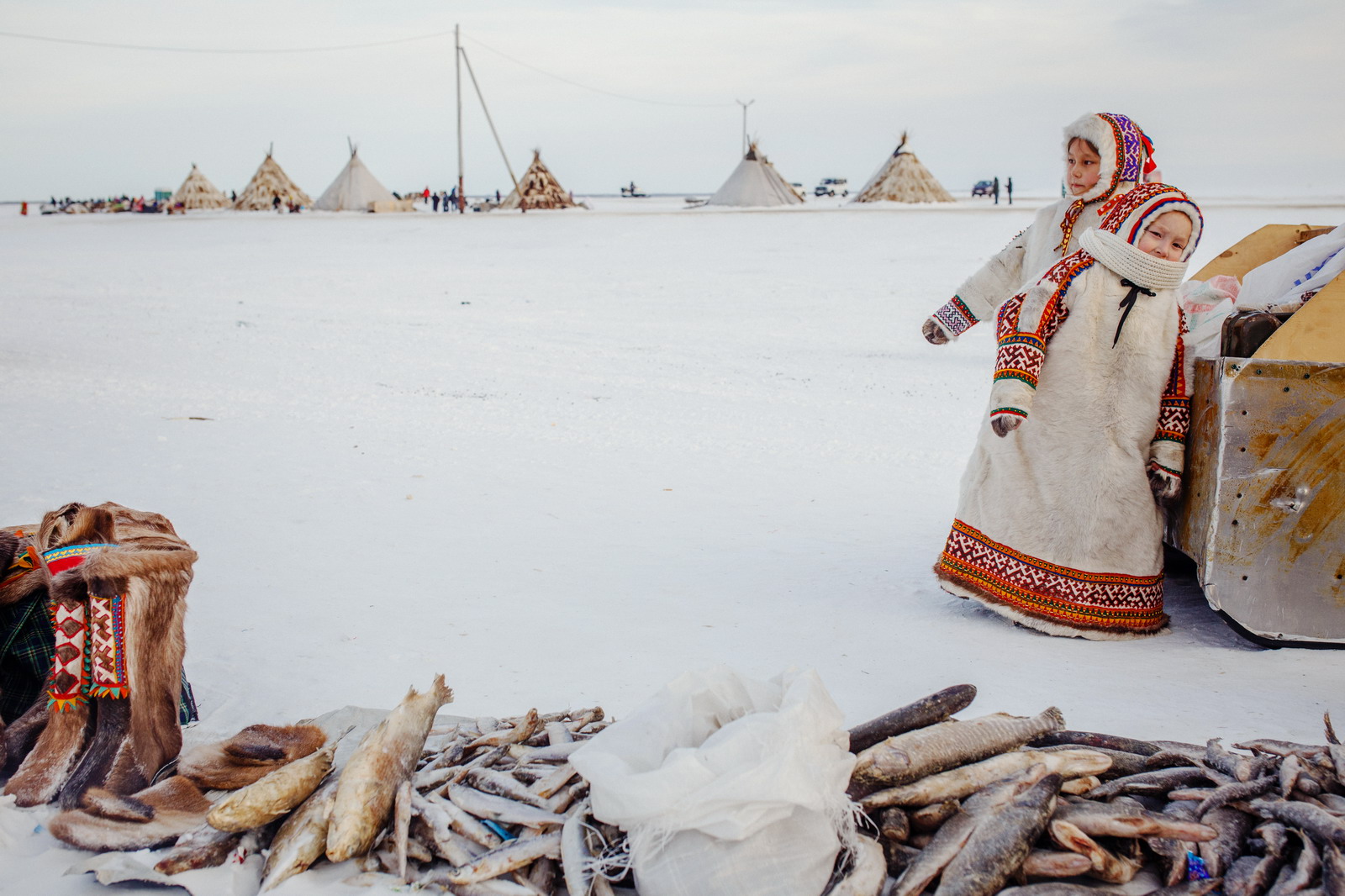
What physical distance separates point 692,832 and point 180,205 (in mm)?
35711

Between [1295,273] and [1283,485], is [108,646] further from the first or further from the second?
[1295,273]

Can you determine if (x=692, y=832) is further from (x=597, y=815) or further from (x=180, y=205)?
(x=180, y=205)

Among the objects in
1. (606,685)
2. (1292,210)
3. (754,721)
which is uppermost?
(1292,210)

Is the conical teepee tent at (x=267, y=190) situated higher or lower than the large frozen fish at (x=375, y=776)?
higher

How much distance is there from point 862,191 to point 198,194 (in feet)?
71.9

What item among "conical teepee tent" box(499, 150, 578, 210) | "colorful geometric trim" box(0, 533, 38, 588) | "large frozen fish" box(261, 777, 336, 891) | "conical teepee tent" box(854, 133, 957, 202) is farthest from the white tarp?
"large frozen fish" box(261, 777, 336, 891)

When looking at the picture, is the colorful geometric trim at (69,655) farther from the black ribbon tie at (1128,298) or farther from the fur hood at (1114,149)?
the fur hood at (1114,149)

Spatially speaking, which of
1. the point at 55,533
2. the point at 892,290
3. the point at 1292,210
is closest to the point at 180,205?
the point at 892,290

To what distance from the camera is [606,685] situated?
275 cm

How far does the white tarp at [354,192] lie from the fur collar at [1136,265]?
28774 mm

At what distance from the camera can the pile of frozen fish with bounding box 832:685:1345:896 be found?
1.74 meters

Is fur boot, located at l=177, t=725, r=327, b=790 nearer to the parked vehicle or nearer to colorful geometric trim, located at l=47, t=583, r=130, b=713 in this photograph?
colorful geometric trim, located at l=47, t=583, r=130, b=713

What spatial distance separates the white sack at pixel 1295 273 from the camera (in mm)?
3082

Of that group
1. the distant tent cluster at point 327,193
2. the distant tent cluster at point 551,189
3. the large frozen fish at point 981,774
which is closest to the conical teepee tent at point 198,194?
the distant tent cluster at point 327,193
